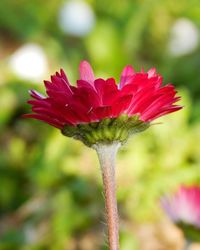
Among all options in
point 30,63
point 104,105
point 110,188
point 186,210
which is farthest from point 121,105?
point 30,63

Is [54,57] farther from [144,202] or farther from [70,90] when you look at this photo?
[70,90]

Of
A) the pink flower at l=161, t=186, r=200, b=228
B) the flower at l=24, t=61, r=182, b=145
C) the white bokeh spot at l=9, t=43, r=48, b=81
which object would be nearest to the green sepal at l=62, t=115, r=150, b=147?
the flower at l=24, t=61, r=182, b=145

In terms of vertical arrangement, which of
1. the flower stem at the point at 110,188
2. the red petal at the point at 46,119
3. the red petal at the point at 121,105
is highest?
the red petal at the point at 46,119

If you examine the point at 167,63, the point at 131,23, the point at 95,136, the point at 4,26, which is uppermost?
the point at 4,26

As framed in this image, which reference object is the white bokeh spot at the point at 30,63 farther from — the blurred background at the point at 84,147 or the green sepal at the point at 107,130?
the green sepal at the point at 107,130

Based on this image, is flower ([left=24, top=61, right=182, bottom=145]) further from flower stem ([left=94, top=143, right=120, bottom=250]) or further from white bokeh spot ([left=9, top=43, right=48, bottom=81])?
white bokeh spot ([left=9, top=43, right=48, bottom=81])

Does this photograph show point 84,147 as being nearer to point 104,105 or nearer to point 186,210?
point 186,210

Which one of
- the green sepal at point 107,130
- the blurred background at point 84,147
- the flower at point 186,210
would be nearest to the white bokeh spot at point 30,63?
the blurred background at point 84,147

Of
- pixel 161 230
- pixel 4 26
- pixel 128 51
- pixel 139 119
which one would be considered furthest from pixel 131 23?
pixel 139 119
